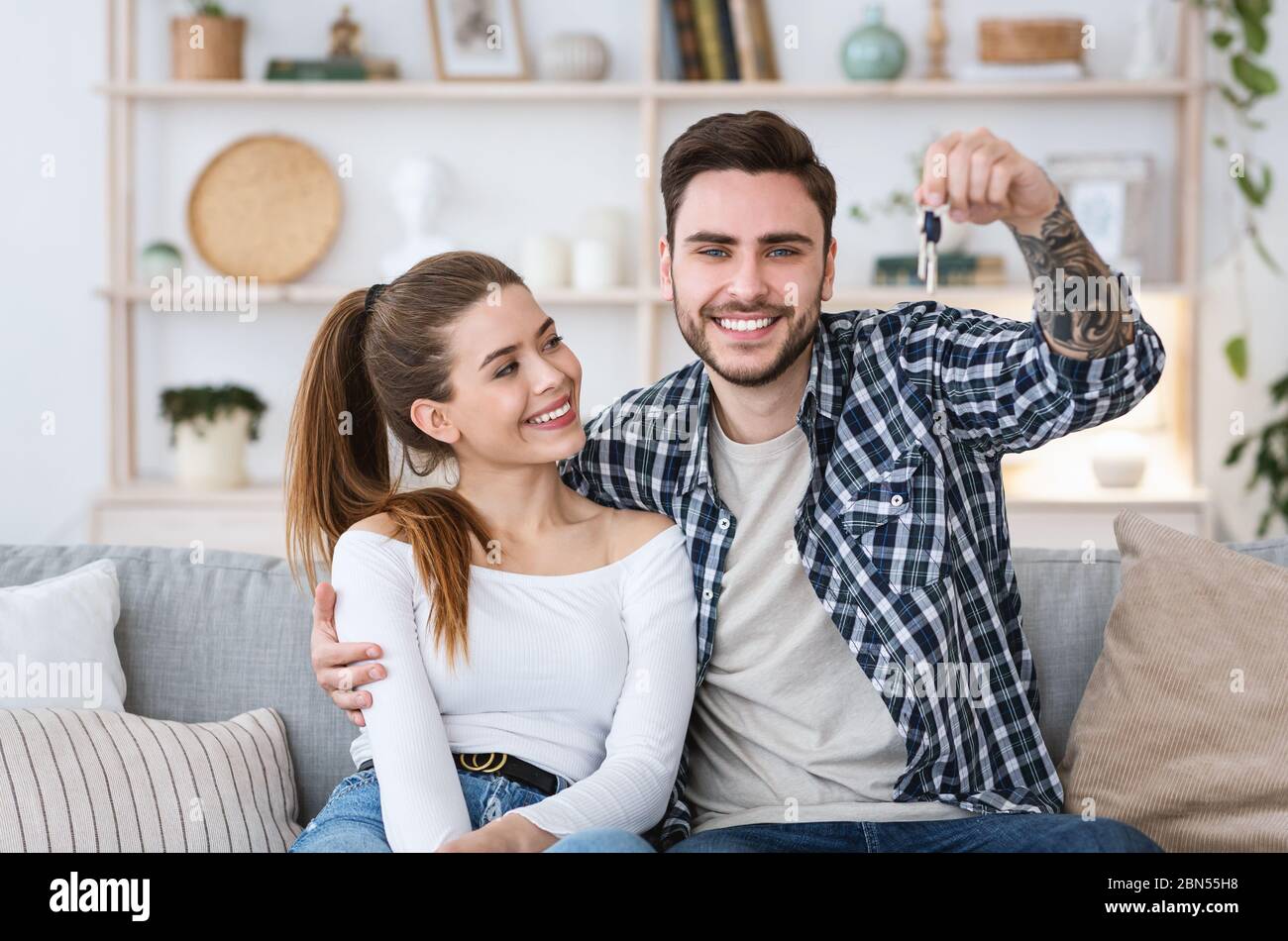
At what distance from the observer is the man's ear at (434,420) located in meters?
1.50

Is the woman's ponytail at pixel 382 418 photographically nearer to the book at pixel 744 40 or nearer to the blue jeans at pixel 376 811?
the blue jeans at pixel 376 811

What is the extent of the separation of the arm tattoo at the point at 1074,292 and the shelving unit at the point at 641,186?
6.26 feet

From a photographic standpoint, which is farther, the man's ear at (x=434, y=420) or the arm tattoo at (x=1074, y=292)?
the man's ear at (x=434, y=420)

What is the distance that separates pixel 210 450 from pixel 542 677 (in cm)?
219

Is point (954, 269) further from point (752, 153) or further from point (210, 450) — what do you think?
point (210, 450)

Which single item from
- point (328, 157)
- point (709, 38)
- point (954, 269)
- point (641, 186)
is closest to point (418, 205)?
point (328, 157)

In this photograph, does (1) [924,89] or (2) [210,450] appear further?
(2) [210,450]

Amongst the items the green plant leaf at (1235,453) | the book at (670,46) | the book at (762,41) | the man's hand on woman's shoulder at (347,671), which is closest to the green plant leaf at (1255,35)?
the green plant leaf at (1235,453)

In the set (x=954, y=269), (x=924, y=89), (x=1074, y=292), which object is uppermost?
(x=924, y=89)

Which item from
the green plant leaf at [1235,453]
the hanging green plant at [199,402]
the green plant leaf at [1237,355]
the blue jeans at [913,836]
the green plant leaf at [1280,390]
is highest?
the green plant leaf at [1237,355]

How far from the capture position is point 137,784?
4.51 feet

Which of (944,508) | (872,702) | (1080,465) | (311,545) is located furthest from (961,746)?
(1080,465)

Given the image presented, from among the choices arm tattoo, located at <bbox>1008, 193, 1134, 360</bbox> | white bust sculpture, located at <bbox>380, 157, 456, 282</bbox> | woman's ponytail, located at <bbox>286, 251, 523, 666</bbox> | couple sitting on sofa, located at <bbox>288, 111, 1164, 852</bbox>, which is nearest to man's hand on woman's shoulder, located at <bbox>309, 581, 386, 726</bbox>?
couple sitting on sofa, located at <bbox>288, 111, 1164, 852</bbox>
